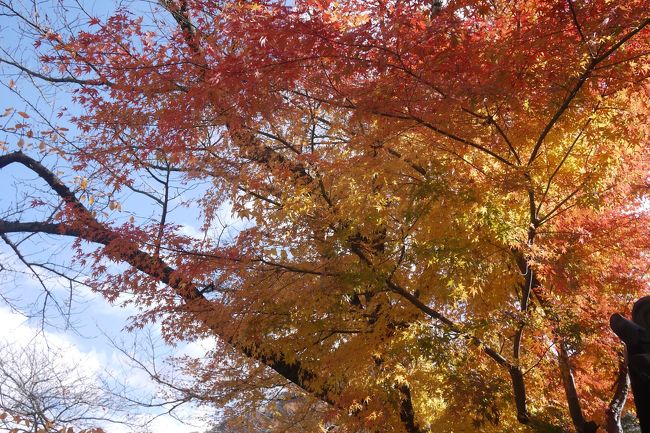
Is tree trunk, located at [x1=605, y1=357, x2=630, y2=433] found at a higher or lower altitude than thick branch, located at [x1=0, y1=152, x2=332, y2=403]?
lower

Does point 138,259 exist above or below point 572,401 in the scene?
above

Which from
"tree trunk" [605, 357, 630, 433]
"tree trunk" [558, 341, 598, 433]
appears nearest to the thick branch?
"tree trunk" [558, 341, 598, 433]

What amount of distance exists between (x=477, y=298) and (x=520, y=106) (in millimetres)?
2921

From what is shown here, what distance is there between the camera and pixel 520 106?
5176 mm

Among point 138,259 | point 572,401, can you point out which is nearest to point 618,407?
point 572,401

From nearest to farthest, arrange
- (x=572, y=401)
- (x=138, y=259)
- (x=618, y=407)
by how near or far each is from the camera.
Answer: (x=572, y=401) → (x=618, y=407) → (x=138, y=259)

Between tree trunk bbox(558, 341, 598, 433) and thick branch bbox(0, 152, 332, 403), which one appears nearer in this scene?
tree trunk bbox(558, 341, 598, 433)

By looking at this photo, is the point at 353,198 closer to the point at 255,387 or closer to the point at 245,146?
the point at 245,146

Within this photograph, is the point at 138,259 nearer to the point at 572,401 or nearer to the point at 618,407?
the point at 572,401

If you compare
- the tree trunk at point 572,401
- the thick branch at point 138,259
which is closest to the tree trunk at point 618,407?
the tree trunk at point 572,401

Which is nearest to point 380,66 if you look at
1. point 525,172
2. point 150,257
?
point 525,172

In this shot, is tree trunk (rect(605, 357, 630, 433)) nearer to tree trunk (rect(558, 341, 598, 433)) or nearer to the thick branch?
tree trunk (rect(558, 341, 598, 433))

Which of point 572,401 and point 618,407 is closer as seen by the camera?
point 572,401

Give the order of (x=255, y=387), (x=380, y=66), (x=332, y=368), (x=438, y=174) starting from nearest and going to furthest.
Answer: (x=380, y=66)
(x=438, y=174)
(x=332, y=368)
(x=255, y=387)
